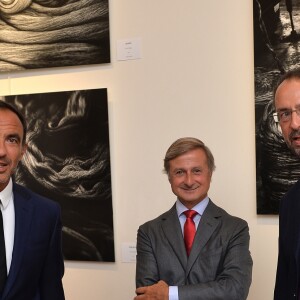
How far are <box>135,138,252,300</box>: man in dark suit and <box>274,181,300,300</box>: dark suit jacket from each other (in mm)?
299

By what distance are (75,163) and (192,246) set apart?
4.31 feet

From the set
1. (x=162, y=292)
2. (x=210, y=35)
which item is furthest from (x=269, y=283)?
(x=210, y=35)

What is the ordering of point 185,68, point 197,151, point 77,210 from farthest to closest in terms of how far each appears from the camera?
point 77,210
point 185,68
point 197,151

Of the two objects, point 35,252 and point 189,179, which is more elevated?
point 189,179

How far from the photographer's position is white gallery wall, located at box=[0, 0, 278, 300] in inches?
125

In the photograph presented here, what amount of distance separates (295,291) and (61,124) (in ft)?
6.87

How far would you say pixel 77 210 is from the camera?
140 inches

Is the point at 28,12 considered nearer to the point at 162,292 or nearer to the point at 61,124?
the point at 61,124

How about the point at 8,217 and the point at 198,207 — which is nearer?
→ the point at 8,217

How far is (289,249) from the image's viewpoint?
211 cm

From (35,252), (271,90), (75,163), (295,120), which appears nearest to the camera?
(295,120)

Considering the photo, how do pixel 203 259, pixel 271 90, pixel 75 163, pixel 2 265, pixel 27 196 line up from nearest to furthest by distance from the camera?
pixel 2 265
pixel 27 196
pixel 203 259
pixel 271 90
pixel 75 163

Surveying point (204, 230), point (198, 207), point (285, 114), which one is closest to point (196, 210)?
point (198, 207)

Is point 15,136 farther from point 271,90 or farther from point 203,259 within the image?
point 271,90
